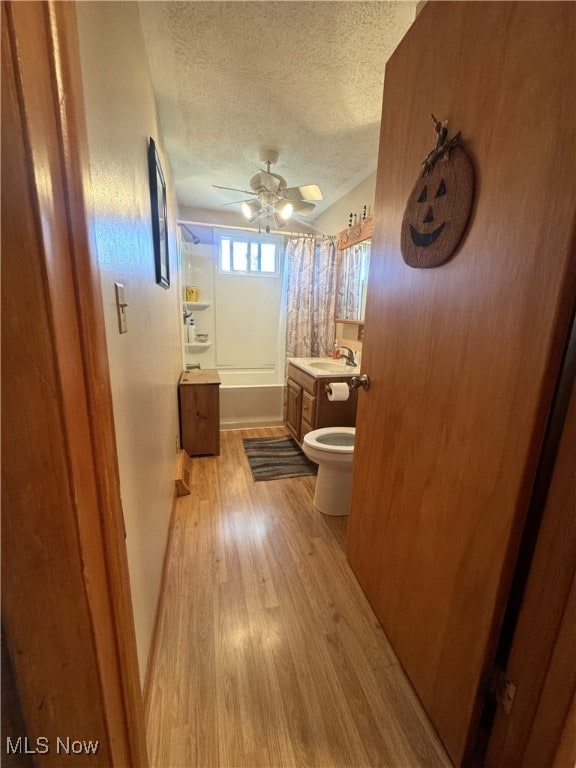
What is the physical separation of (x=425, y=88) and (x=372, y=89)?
3.05 feet

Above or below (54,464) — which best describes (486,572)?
below

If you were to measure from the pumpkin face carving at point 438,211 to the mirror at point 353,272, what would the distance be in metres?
1.63

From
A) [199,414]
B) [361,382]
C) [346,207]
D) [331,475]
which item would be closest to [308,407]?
[331,475]

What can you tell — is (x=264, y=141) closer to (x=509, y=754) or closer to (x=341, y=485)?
(x=341, y=485)

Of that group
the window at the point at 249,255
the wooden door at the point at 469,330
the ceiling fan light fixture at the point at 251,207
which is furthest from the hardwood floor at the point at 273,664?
the window at the point at 249,255

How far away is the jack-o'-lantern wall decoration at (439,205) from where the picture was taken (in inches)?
30.2

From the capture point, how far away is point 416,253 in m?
0.94

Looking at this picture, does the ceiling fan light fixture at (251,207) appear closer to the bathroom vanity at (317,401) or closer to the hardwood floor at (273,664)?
Result: the bathroom vanity at (317,401)

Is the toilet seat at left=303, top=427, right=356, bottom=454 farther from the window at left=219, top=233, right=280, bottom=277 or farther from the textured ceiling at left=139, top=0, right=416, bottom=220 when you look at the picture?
the window at left=219, top=233, right=280, bottom=277

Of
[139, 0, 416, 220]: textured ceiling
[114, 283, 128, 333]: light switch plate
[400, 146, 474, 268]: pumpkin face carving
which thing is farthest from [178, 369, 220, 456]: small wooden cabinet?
[400, 146, 474, 268]: pumpkin face carving

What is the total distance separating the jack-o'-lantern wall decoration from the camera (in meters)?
0.77

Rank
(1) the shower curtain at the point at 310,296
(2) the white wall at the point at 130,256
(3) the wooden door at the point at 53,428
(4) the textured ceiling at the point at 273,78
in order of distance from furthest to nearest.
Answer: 1. (1) the shower curtain at the point at 310,296
2. (4) the textured ceiling at the point at 273,78
3. (2) the white wall at the point at 130,256
4. (3) the wooden door at the point at 53,428

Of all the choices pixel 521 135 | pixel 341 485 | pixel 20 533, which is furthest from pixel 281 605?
pixel 521 135

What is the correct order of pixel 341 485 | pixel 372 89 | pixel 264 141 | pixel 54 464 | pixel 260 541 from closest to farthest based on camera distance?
pixel 54 464 < pixel 372 89 < pixel 260 541 < pixel 341 485 < pixel 264 141
